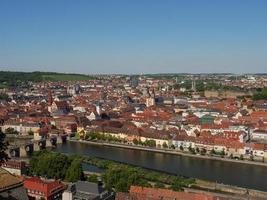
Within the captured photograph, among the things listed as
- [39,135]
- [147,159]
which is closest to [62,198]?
[147,159]

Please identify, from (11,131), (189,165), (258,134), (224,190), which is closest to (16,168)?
(224,190)

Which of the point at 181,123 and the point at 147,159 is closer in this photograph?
the point at 147,159

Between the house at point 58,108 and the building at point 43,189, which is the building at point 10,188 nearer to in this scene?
the building at point 43,189

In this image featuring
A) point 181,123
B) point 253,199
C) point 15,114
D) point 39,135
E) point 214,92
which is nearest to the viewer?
point 253,199

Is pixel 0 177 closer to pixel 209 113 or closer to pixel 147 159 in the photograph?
pixel 147 159

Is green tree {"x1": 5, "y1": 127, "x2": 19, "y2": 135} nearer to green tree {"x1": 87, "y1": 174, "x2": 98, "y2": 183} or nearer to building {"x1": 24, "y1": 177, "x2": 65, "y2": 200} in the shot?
green tree {"x1": 87, "y1": 174, "x2": 98, "y2": 183}

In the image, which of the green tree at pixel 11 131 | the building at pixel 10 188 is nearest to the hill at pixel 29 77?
the green tree at pixel 11 131
